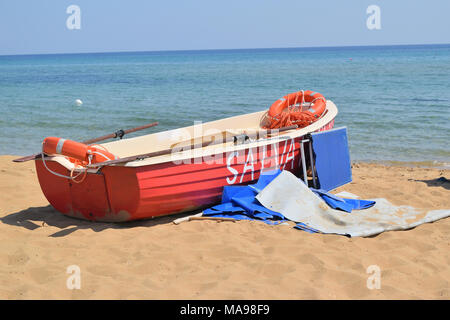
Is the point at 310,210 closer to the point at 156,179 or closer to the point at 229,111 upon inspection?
the point at 156,179

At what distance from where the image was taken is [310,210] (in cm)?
577

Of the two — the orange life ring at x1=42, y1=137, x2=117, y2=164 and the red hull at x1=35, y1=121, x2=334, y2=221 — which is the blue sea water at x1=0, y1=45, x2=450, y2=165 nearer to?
the red hull at x1=35, y1=121, x2=334, y2=221

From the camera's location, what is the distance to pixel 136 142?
7145 millimetres

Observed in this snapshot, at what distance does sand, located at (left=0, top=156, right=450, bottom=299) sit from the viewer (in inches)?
152

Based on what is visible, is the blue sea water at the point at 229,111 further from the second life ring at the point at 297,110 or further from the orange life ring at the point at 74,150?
the orange life ring at the point at 74,150

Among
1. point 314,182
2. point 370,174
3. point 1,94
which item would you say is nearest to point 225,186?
point 314,182

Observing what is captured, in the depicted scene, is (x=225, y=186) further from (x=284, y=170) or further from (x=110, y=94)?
(x=110, y=94)

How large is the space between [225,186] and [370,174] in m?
3.48

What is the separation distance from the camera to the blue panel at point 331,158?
6.80 meters

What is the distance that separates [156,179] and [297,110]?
4.04 metres

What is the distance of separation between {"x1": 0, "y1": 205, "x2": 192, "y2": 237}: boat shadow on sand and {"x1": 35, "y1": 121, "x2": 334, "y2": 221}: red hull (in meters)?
0.09

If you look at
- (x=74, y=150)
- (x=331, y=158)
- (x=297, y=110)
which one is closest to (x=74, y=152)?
(x=74, y=150)

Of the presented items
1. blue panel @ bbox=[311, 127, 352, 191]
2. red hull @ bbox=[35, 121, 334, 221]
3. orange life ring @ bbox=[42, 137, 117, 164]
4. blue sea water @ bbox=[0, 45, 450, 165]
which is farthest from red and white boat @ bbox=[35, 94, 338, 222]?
blue sea water @ bbox=[0, 45, 450, 165]

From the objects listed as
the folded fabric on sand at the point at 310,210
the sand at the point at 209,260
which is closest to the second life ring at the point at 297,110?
the folded fabric on sand at the point at 310,210
